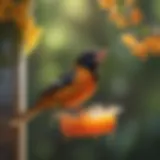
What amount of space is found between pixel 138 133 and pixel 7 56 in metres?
0.31

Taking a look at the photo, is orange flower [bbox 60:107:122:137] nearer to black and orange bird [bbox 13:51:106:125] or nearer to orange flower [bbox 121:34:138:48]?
black and orange bird [bbox 13:51:106:125]

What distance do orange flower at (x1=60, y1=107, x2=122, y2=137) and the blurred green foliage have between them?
0.6 inches

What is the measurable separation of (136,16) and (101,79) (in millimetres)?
146

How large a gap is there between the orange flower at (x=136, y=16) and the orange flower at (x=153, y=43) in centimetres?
4

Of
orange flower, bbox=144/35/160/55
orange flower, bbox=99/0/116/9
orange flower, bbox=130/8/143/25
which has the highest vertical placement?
orange flower, bbox=99/0/116/9

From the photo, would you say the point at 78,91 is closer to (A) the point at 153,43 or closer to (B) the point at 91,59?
(B) the point at 91,59

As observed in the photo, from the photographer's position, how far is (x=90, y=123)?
0.92 meters

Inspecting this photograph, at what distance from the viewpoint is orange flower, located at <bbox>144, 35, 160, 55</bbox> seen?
938 millimetres

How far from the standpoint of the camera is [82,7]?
0.92 meters

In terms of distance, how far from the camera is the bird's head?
921 millimetres

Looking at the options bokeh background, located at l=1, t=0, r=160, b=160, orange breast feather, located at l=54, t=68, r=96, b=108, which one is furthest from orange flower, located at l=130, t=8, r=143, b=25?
orange breast feather, located at l=54, t=68, r=96, b=108

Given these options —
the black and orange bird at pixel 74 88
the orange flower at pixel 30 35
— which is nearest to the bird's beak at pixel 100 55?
the black and orange bird at pixel 74 88

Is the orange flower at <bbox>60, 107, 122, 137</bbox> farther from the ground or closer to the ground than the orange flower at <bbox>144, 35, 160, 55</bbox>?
closer to the ground

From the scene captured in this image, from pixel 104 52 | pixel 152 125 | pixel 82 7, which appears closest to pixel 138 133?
pixel 152 125
